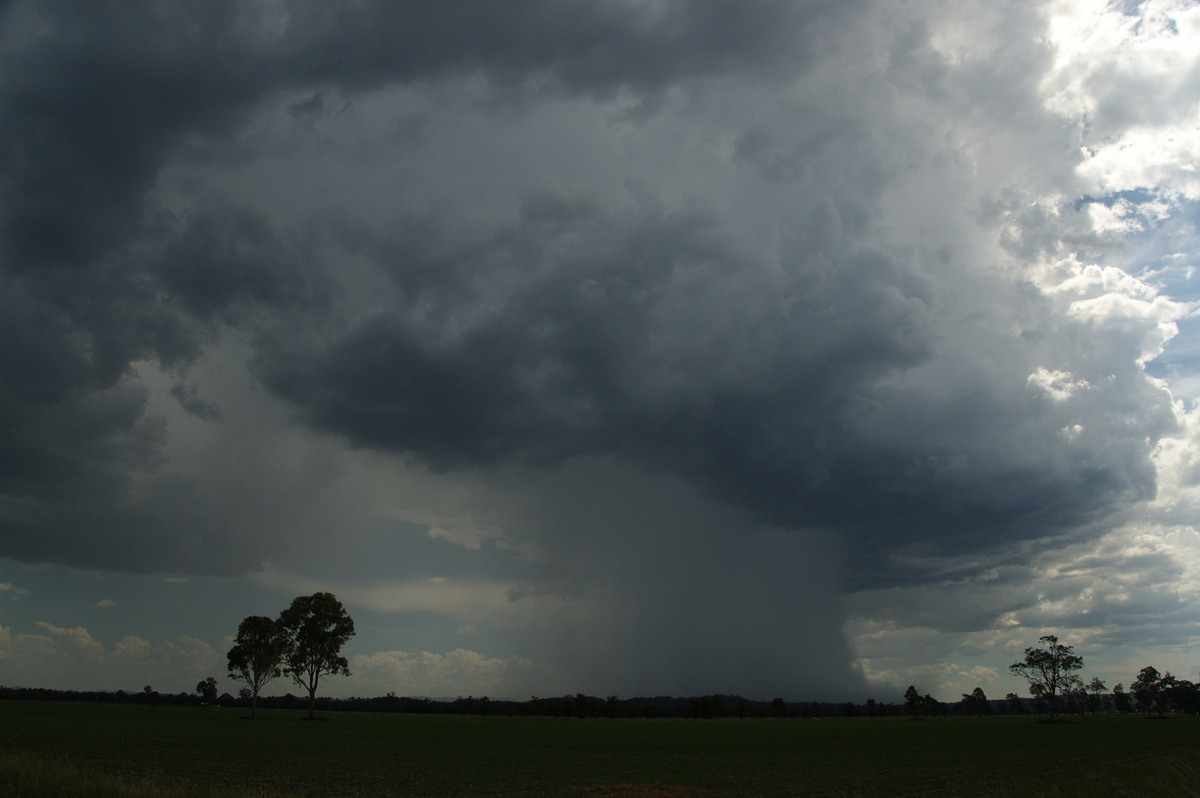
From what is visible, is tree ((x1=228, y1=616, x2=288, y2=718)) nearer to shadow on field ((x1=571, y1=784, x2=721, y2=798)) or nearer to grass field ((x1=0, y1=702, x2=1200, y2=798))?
grass field ((x1=0, y1=702, x2=1200, y2=798))

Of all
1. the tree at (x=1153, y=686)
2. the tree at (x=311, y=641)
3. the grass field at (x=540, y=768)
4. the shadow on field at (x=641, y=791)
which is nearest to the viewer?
the grass field at (x=540, y=768)

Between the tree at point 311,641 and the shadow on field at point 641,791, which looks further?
the tree at point 311,641

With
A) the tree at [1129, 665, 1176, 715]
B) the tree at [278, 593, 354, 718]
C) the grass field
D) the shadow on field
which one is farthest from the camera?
the tree at [1129, 665, 1176, 715]

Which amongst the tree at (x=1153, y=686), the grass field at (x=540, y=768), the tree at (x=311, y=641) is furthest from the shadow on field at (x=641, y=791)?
the tree at (x=1153, y=686)

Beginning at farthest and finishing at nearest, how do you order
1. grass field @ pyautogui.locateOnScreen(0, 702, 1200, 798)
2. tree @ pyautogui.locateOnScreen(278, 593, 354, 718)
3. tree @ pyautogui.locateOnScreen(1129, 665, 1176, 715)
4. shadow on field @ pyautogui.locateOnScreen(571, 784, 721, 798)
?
tree @ pyautogui.locateOnScreen(1129, 665, 1176, 715) < tree @ pyautogui.locateOnScreen(278, 593, 354, 718) < shadow on field @ pyautogui.locateOnScreen(571, 784, 721, 798) < grass field @ pyautogui.locateOnScreen(0, 702, 1200, 798)

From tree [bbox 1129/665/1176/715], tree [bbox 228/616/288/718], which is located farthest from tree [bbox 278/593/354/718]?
tree [bbox 1129/665/1176/715]

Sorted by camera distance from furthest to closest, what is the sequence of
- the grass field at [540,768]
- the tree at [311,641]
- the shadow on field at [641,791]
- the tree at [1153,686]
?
the tree at [1153,686] → the tree at [311,641] → the shadow on field at [641,791] → the grass field at [540,768]

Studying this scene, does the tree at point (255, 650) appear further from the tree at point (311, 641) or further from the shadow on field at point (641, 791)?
the shadow on field at point (641, 791)

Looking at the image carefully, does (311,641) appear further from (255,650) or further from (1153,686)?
(1153,686)

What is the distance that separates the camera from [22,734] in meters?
43.8

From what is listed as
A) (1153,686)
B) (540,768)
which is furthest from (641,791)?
(1153,686)

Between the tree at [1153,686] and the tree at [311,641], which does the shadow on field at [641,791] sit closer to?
the tree at [311,641]

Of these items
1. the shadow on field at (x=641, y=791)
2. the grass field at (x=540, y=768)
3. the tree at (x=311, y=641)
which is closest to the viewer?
the grass field at (x=540, y=768)

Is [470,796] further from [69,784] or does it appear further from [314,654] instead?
[314,654]
